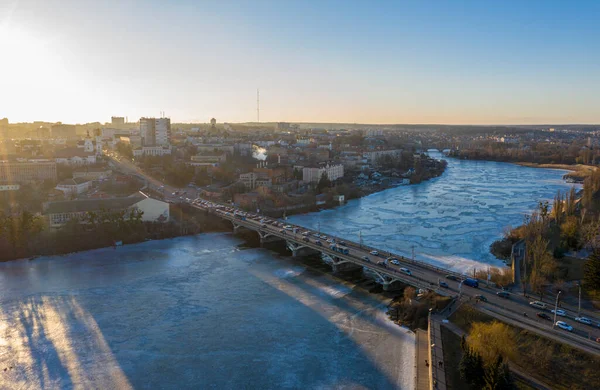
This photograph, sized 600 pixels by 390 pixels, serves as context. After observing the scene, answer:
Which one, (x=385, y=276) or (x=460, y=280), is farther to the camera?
(x=385, y=276)

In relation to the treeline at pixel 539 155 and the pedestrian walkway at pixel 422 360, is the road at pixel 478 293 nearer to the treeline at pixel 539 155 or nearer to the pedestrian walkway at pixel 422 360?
the pedestrian walkway at pixel 422 360

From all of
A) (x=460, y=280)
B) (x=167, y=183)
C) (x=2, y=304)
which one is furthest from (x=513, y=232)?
(x=167, y=183)

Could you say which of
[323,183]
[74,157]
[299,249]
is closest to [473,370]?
[299,249]

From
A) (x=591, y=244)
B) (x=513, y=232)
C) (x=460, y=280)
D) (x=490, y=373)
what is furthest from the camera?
(x=513, y=232)

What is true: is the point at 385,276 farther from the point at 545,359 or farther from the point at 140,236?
the point at 140,236

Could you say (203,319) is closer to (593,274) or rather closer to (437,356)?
(437,356)

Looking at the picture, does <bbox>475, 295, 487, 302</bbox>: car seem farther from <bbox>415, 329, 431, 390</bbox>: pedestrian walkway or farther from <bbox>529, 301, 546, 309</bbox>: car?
<bbox>415, 329, 431, 390</bbox>: pedestrian walkway

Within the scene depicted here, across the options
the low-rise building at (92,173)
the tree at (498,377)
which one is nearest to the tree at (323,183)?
the low-rise building at (92,173)
